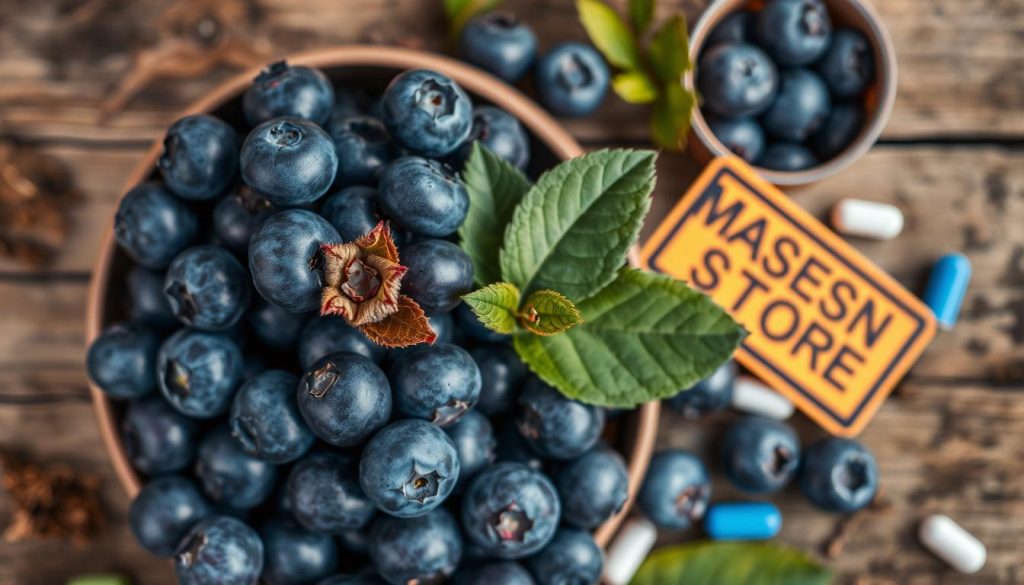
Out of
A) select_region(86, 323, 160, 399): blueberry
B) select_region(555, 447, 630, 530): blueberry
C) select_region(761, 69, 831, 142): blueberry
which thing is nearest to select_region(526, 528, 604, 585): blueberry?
select_region(555, 447, 630, 530): blueberry

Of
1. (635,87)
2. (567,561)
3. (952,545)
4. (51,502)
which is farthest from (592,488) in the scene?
(51,502)

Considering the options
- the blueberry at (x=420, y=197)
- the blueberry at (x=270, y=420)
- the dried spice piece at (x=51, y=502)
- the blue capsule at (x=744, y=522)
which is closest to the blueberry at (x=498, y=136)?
the blueberry at (x=420, y=197)

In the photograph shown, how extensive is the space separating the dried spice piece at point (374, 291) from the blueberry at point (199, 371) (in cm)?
22

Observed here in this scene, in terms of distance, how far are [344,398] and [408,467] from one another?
98 mm

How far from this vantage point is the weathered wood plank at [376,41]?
1433 millimetres

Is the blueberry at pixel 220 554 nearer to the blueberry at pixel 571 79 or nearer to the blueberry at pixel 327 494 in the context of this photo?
the blueberry at pixel 327 494

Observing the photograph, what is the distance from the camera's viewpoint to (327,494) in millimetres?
935

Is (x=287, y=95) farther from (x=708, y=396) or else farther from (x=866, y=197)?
(x=866, y=197)

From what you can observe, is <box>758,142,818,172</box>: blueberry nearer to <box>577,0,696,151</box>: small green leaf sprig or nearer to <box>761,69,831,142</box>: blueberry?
<box>761,69,831,142</box>: blueberry

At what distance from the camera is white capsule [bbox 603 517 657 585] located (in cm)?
135

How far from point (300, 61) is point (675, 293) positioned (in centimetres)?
58

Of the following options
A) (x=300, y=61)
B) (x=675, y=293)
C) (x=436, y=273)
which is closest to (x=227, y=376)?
(x=436, y=273)

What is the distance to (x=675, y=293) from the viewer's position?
1.01m

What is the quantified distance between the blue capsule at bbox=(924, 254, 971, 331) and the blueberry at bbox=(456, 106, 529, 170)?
0.78m
